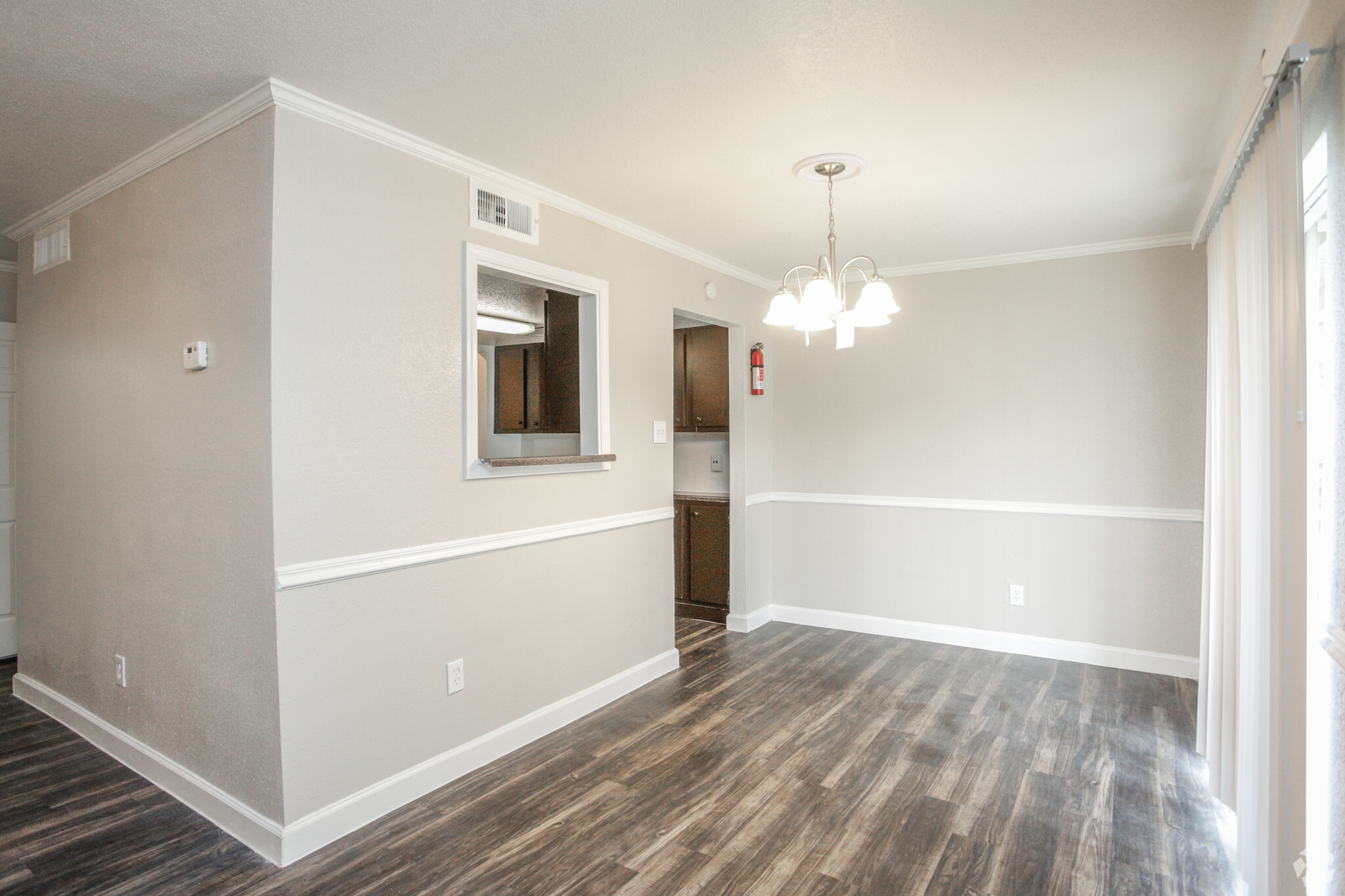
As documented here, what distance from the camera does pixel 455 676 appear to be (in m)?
2.77

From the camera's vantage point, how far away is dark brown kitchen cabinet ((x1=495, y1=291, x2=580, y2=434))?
3664 mm

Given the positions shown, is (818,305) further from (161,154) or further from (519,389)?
A: (161,154)

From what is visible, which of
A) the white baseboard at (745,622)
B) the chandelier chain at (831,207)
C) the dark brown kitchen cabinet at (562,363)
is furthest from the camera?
the white baseboard at (745,622)

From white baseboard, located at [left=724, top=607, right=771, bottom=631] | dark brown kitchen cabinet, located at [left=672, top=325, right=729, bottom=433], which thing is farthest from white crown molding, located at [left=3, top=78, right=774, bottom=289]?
white baseboard, located at [left=724, top=607, right=771, bottom=631]

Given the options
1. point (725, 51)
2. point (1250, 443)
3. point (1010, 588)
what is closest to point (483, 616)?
point (725, 51)

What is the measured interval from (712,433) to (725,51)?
10.8 feet

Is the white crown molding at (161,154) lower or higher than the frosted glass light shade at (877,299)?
higher

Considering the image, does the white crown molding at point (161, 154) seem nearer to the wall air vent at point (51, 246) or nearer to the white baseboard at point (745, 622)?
the wall air vent at point (51, 246)

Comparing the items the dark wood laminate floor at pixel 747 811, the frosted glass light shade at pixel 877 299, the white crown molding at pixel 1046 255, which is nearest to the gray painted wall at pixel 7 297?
the dark wood laminate floor at pixel 747 811

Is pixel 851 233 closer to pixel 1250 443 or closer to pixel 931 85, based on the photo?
pixel 931 85

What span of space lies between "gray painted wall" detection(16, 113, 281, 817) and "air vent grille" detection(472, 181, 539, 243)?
82 cm

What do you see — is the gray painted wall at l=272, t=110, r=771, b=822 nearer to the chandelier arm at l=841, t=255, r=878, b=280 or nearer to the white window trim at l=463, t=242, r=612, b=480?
the white window trim at l=463, t=242, r=612, b=480

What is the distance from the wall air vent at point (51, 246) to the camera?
3199 mm

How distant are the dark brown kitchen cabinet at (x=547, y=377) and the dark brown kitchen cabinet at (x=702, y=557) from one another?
1448 mm
